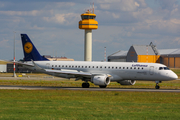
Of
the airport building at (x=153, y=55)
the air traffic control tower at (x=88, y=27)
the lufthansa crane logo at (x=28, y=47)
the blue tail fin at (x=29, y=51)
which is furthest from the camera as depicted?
the airport building at (x=153, y=55)

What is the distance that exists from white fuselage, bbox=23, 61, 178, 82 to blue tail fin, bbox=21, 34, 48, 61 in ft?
8.57

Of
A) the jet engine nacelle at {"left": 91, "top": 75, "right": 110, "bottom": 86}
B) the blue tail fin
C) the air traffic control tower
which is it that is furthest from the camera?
the air traffic control tower

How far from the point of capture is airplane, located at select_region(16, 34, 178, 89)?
43781 mm

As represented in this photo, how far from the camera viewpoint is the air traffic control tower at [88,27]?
117188 millimetres

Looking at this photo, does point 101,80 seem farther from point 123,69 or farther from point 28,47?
point 28,47

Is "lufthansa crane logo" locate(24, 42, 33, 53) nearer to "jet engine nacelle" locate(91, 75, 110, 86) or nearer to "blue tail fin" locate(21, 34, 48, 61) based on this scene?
"blue tail fin" locate(21, 34, 48, 61)

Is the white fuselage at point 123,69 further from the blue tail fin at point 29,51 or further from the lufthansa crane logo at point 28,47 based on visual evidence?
the lufthansa crane logo at point 28,47

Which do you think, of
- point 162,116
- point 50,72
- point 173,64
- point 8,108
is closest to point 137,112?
point 162,116

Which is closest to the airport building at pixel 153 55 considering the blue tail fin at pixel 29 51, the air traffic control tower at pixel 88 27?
the air traffic control tower at pixel 88 27

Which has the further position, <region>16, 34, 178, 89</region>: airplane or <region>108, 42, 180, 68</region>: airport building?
<region>108, 42, 180, 68</region>: airport building

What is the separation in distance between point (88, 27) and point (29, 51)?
6642 cm

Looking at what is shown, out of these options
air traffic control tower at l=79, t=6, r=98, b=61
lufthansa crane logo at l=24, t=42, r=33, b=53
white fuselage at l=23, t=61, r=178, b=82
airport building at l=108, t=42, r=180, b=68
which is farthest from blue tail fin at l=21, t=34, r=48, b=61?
airport building at l=108, t=42, r=180, b=68

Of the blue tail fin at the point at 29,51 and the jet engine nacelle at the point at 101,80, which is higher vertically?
the blue tail fin at the point at 29,51

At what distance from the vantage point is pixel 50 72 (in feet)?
150
